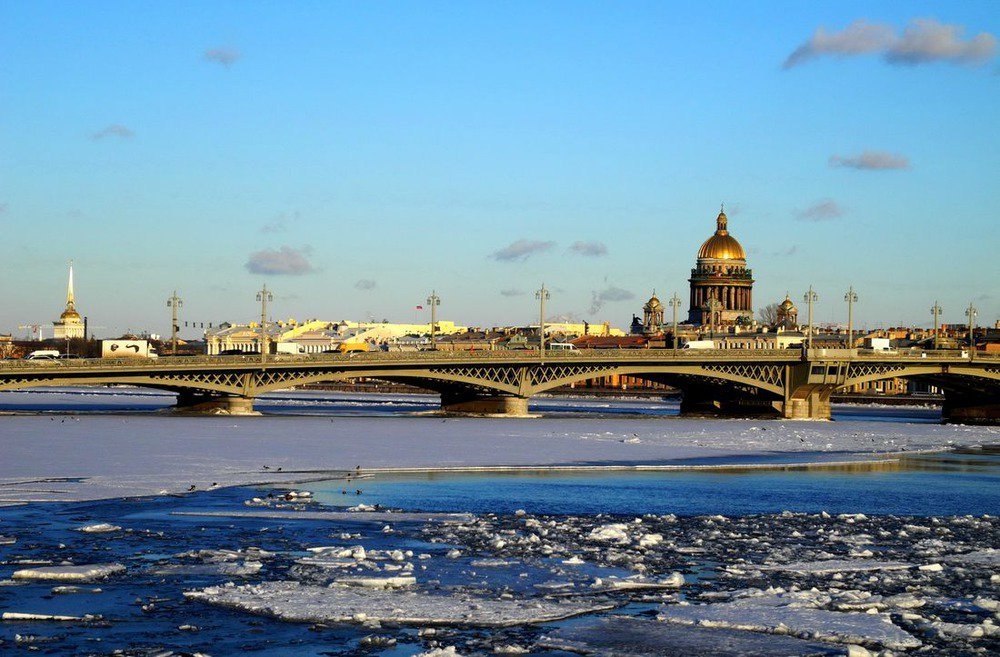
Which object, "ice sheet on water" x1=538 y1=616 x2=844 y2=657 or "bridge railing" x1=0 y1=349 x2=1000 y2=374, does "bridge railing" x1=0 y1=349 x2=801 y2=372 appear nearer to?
"bridge railing" x1=0 y1=349 x2=1000 y2=374

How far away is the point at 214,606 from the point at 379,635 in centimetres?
277

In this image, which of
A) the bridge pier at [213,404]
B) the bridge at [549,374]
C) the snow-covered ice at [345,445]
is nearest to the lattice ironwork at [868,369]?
the bridge at [549,374]

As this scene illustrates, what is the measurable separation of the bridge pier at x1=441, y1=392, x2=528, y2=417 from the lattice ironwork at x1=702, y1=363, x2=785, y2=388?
475 inches

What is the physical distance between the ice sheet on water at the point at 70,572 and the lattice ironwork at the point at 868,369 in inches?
2910

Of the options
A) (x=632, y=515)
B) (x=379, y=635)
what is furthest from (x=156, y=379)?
(x=379, y=635)

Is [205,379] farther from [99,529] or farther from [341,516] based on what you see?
[99,529]

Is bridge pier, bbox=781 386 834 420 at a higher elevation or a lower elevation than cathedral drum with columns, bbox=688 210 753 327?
lower

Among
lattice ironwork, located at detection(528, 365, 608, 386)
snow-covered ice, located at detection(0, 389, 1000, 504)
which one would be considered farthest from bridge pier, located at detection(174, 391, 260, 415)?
lattice ironwork, located at detection(528, 365, 608, 386)

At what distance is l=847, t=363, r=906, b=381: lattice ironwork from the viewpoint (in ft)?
303

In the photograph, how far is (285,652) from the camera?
1859 cm

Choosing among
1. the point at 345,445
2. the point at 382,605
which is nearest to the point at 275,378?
the point at 345,445

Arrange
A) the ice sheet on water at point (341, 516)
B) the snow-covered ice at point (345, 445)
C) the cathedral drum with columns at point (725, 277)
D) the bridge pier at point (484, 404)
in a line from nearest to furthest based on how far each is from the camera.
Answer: the ice sheet on water at point (341, 516), the snow-covered ice at point (345, 445), the bridge pier at point (484, 404), the cathedral drum with columns at point (725, 277)

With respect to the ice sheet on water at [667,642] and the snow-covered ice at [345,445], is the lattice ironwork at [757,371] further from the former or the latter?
the ice sheet on water at [667,642]

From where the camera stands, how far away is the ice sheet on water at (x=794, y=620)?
19531 millimetres
